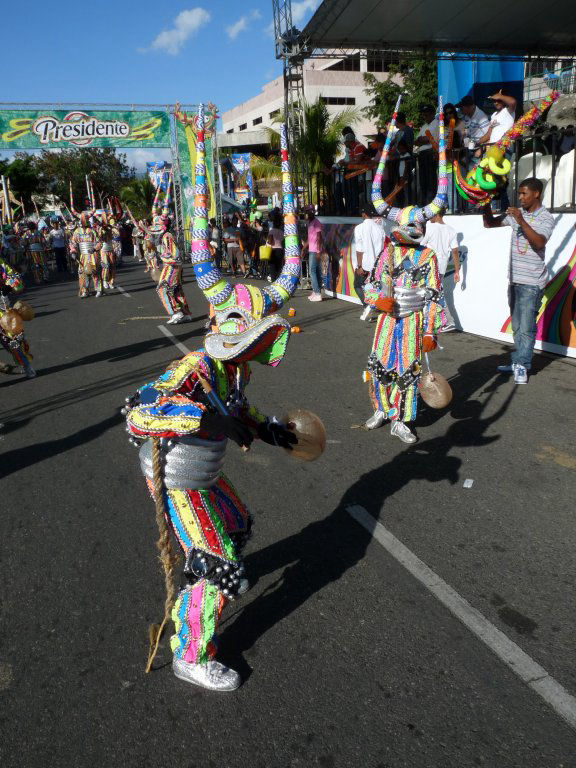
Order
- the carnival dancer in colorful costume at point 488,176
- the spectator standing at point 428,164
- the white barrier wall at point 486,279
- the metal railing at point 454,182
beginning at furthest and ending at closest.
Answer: the spectator standing at point 428,164 → the metal railing at point 454,182 → the white barrier wall at point 486,279 → the carnival dancer in colorful costume at point 488,176

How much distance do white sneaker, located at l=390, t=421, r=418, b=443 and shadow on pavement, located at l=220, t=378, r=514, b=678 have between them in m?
0.10

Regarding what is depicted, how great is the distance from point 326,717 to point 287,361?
620cm

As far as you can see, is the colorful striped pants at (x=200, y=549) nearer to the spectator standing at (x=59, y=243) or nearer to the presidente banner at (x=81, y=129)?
the presidente banner at (x=81, y=129)

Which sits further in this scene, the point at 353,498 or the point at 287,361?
the point at 287,361

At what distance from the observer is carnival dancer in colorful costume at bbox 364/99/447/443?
520 cm

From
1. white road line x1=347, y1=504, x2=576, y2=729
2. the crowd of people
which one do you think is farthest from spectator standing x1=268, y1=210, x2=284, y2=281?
white road line x1=347, y1=504, x2=576, y2=729

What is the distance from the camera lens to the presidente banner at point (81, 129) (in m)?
21.6

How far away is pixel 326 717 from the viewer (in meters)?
2.48

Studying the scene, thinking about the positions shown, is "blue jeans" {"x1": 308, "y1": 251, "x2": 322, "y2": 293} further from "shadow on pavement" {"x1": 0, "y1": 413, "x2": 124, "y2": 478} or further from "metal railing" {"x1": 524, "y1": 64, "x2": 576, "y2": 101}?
"shadow on pavement" {"x1": 0, "y1": 413, "x2": 124, "y2": 478}

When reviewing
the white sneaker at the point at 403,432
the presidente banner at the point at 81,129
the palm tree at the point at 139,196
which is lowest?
the white sneaker at the point at 403,432

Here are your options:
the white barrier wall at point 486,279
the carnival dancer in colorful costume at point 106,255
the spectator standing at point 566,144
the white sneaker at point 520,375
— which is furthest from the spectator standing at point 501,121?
the carnival dancer in colorful costume at point 106,255

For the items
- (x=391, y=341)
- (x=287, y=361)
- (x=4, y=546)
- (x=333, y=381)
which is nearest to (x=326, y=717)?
(x=4, y=546)

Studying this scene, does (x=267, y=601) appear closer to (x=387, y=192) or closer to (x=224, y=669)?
(x=224, y=669)

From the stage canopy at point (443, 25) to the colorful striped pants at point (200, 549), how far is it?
11.3 meters
